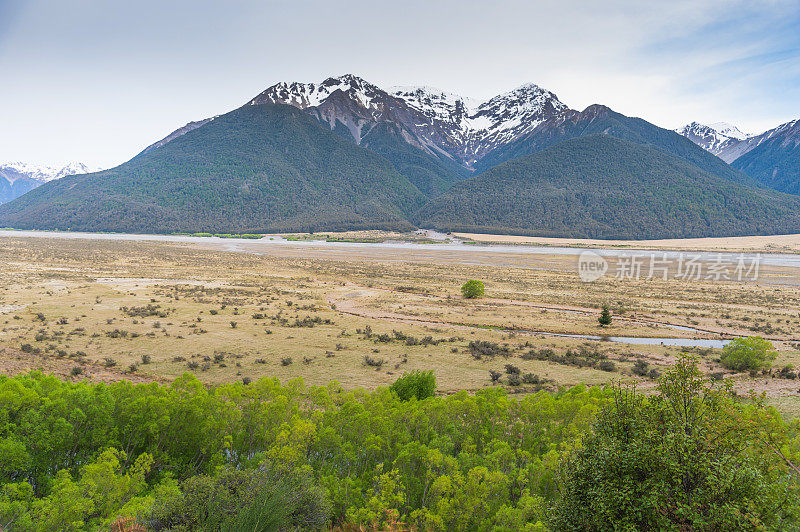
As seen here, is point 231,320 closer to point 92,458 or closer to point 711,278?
point 92,458

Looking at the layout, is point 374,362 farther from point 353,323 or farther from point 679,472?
point 679,472

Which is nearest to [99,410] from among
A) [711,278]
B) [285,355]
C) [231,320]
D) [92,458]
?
[92,458]

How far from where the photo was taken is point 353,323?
32312mm

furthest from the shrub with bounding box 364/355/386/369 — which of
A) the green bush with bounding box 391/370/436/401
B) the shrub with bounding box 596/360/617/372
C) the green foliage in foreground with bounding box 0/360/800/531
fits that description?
the shrub with bounding box 596/360/617/372

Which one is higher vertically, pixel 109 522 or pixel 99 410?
pixel 99 410

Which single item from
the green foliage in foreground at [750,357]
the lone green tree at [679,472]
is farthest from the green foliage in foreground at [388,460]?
the green foliage in foreground at [750,357]

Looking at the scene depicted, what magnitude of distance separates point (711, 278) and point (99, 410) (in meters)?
80.7

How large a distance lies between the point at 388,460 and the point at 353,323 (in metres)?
22.4

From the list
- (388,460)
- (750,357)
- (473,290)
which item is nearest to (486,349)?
(750,357)

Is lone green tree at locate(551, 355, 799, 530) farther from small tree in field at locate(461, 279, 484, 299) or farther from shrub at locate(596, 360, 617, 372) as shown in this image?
small tree in field at locate(461, 279, 484, 299)

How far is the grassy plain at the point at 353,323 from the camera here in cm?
2098

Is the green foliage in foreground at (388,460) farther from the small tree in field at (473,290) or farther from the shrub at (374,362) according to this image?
the small tree in field at (473,290)

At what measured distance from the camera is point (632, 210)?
553 ft

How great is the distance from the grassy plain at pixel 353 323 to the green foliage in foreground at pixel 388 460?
7892mm
